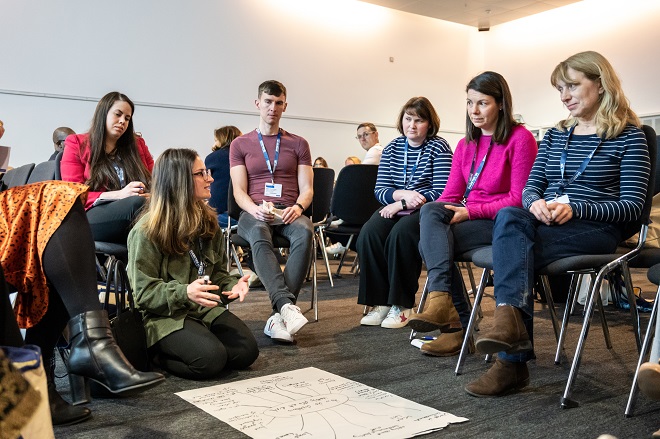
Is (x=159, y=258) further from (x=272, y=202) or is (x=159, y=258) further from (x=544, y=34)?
(x=544, y=34)

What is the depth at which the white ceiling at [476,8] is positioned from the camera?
955cm

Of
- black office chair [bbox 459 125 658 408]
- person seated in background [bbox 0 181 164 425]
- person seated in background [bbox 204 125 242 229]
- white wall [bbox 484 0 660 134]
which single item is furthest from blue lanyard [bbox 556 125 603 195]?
white wall [bbox 484 0 660 134]

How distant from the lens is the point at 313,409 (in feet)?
6.41

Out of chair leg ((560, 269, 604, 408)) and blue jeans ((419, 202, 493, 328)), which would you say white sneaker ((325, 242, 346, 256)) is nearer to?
blue jeans ((419, 202, 493, 328))

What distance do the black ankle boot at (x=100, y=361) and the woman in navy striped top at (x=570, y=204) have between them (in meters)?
0.99

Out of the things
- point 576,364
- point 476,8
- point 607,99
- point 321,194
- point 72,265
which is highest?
point 476,8

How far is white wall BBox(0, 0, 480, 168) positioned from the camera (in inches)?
276

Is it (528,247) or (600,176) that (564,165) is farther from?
(528,247)

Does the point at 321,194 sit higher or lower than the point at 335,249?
higher

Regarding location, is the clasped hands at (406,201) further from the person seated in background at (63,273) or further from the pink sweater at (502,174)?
the person seated in background at (63,273)

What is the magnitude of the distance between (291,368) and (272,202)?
124cm

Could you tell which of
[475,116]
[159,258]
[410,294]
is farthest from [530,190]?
[159,258]

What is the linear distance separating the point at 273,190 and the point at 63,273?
1.97 m

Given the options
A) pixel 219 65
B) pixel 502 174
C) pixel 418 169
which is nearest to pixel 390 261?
pixel 418 169
